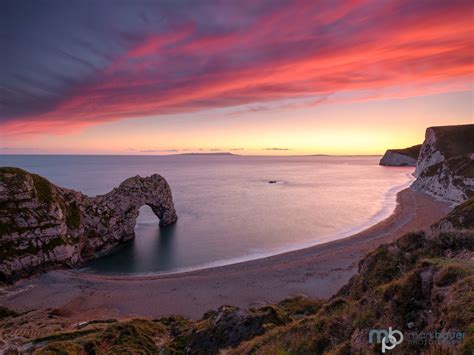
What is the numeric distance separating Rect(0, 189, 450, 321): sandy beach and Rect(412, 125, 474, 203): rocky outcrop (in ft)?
161

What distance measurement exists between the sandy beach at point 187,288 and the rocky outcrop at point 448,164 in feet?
161

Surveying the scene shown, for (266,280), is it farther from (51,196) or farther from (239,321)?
(51,196)

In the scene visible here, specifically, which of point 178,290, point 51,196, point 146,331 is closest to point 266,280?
point 178,290

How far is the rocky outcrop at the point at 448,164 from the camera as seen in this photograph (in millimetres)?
74000

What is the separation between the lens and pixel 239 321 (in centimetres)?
1692

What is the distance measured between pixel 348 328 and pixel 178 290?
25.3 metres

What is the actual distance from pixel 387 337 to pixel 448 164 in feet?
310

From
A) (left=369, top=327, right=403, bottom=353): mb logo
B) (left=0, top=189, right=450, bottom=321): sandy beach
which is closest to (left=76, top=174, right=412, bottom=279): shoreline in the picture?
(left=0, top=189, right=450, bottom=321): sandy beach

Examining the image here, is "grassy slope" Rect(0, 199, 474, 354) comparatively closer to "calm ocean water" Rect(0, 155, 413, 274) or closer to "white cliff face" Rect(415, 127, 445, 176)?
"calm ocean water" Rect(0, 155, 413, 274)

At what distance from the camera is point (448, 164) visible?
3317 inches

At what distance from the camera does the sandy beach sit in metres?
29.3

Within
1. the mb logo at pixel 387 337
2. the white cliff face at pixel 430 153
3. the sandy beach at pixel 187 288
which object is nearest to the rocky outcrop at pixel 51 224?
the sandy beach at pixel 187 288

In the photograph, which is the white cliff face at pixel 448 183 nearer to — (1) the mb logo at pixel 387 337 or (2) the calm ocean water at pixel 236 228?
(2) the calm ocean water at pixel 236 228

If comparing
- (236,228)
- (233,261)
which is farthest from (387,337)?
(236,228)
